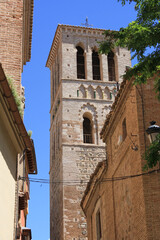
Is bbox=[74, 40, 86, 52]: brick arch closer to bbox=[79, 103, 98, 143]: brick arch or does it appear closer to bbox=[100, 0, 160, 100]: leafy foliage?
bbox=[79, 103, 98, 143]: brick arch

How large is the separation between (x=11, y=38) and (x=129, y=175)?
14.7 ft

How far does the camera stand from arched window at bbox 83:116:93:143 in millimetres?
32188

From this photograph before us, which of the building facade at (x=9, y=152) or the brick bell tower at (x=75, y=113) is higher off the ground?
the brick bell tower at (x=75, y=113)

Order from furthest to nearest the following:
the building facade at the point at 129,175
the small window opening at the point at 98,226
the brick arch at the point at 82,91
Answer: the brick arch at the point at 82,91
the small window opening at the point at 98,226
the building facade at the point at 129,175

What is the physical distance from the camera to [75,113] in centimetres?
3206

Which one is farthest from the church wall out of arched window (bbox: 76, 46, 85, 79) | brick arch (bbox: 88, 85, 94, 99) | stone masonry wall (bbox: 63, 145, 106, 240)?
stone masonry wall (bbox: 63, 145, 106, 240)

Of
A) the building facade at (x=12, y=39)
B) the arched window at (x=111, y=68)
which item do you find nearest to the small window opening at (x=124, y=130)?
the building facade at (x=12, y=39)

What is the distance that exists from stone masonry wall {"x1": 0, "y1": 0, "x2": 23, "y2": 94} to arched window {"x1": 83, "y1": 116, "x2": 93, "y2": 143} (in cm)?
2013

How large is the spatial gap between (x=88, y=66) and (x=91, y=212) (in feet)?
59.4

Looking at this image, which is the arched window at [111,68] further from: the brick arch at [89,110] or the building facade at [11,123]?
the building facade at [11,123]

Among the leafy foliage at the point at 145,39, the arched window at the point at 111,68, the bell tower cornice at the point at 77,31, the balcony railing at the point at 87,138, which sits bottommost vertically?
the leafy foliage at the point at 145,39

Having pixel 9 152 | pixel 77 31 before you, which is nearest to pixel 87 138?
pixel 77 31

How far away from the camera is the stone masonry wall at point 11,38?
11.7 m

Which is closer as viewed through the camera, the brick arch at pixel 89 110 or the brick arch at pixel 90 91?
the brick arch at pixel 89 110
